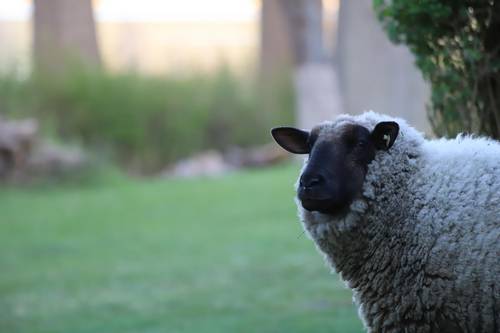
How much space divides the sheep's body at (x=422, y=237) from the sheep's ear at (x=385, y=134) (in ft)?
0.18

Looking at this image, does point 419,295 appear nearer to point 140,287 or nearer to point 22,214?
point 140,287

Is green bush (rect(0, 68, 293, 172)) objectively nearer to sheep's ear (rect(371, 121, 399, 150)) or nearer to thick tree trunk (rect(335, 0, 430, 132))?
thick tree trunk (rect(335, 0, 430, 132))

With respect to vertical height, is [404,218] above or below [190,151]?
above

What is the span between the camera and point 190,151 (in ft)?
76.2

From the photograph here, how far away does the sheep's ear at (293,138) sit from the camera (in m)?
4.44

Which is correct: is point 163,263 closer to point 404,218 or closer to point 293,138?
point 293,138

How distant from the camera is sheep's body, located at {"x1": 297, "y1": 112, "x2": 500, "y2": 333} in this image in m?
3.91

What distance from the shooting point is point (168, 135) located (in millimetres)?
22656

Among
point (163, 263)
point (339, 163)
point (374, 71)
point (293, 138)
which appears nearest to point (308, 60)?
point (374, 71)

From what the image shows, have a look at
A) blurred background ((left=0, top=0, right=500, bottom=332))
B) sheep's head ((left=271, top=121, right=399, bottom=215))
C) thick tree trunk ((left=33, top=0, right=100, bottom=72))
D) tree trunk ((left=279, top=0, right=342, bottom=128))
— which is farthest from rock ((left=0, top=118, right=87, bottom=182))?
sheep's head ((left=271, top=121, right=399, bottom=215))

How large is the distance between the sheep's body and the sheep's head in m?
0.05

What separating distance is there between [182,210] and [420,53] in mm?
10948

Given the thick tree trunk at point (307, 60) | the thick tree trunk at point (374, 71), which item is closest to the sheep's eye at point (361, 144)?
the thick tree trunk at point (374, 71)

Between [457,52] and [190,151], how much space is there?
1828 cm
